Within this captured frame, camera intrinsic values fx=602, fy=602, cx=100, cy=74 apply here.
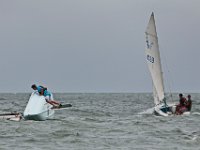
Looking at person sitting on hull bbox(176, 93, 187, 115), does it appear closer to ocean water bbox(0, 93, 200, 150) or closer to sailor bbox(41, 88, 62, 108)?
ocean water bbox(0, 93, 200, 150)

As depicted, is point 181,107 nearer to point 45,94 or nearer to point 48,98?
point 48,98

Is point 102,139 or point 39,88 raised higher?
point 39,88

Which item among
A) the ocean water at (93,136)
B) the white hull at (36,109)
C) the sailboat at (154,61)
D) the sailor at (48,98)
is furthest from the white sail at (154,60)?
the white hull at (36,109)

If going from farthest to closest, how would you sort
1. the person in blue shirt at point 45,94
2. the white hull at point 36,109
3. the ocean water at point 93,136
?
the person in blue shirt at point 45,94, the white hull at point 36,109, the ocean water at point 93,136

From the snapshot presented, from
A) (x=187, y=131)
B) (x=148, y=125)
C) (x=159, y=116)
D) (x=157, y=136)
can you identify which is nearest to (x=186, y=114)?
(x=159, y=116)

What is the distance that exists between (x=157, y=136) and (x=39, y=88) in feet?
29.5

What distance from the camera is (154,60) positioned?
4009 cm

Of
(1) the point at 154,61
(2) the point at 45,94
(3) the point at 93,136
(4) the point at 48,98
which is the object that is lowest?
(3) the point at 93,136

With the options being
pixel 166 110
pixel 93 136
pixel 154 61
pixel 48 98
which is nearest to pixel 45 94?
pixel 48 98

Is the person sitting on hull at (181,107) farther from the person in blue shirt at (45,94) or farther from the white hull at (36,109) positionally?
the white hull at (36,109)

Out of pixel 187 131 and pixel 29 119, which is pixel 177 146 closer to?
pixel 187 131

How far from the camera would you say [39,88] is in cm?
2972

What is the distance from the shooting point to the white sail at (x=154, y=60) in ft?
131

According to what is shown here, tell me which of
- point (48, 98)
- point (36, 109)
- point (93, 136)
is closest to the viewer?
point (93, 136)
